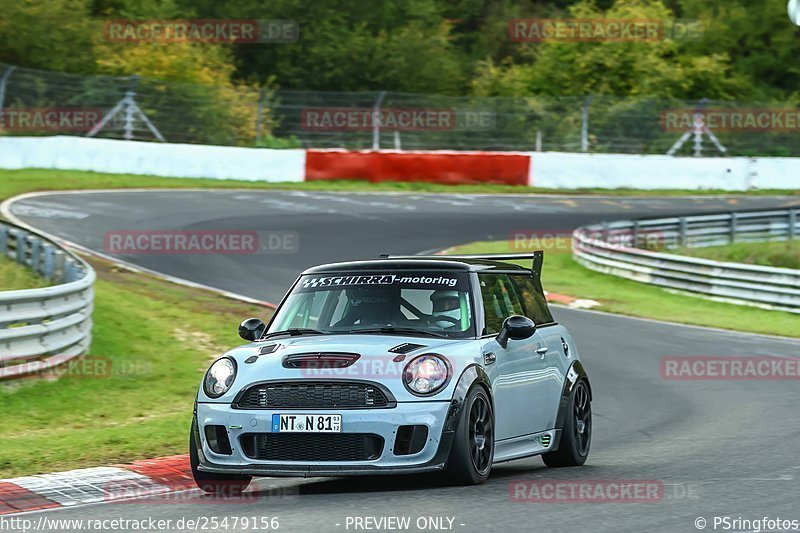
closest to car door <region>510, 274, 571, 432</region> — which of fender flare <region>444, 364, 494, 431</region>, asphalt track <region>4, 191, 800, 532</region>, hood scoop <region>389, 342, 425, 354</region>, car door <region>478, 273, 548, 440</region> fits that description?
car door <region>478, 273, 548, 440</region>

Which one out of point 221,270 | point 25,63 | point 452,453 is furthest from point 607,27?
point 452,453

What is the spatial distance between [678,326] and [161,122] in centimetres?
1954

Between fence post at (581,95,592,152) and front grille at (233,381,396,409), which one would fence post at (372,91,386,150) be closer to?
fence post at (581,95,592,152)

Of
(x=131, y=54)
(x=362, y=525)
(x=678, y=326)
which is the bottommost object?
(x=678, y=326)

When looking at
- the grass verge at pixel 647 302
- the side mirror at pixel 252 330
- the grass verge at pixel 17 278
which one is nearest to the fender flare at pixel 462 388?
the side mirror at pixel 252 330

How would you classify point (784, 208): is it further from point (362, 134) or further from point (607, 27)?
point (607, 27)

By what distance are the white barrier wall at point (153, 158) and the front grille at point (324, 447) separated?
27.2 meters

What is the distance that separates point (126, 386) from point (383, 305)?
6.04 metres

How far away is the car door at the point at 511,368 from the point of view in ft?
Result: 28.9

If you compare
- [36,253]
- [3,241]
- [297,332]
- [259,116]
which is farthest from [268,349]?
[259,116]

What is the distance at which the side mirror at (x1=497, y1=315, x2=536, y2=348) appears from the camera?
8.86 m

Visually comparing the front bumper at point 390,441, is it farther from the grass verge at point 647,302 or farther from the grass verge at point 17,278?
the grass verge at point 647,302

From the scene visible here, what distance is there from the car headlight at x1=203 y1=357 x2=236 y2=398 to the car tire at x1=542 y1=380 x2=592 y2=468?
2683mm

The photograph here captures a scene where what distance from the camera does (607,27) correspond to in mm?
52938
